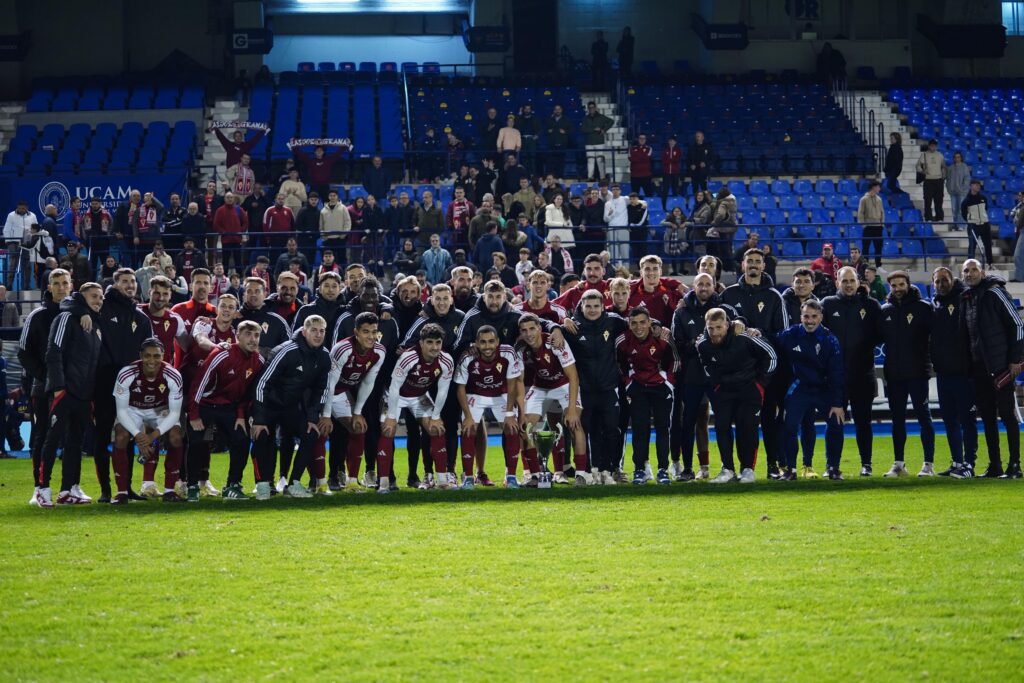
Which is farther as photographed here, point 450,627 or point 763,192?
point 763,192

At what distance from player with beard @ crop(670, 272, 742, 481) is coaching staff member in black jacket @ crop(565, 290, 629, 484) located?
0.60 meters

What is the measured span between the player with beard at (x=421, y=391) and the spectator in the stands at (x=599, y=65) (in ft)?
75.5

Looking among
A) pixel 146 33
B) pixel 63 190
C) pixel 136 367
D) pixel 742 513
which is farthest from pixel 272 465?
A: pixel 146 33

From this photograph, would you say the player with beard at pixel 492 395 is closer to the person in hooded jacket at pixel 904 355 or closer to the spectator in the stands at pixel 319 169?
the person in hooded jacket at pixel 904 355

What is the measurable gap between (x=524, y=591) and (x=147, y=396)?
5134mm

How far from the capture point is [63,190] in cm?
2512

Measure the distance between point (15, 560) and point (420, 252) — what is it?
1314 cm

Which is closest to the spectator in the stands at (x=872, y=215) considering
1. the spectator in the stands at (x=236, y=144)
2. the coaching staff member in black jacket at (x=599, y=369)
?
the coaching staff member in black jacket at (x=599, y=369)

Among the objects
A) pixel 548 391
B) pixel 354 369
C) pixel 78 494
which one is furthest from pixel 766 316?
pixel 78 494

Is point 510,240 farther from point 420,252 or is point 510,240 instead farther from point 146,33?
point 146,33

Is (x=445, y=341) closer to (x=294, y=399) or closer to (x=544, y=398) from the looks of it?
(x=544, y=398)

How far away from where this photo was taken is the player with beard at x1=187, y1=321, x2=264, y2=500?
36.1 feet

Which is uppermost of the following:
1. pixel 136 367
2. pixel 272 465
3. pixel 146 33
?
pixel 146 33

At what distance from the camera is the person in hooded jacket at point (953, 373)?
12.1 meters
